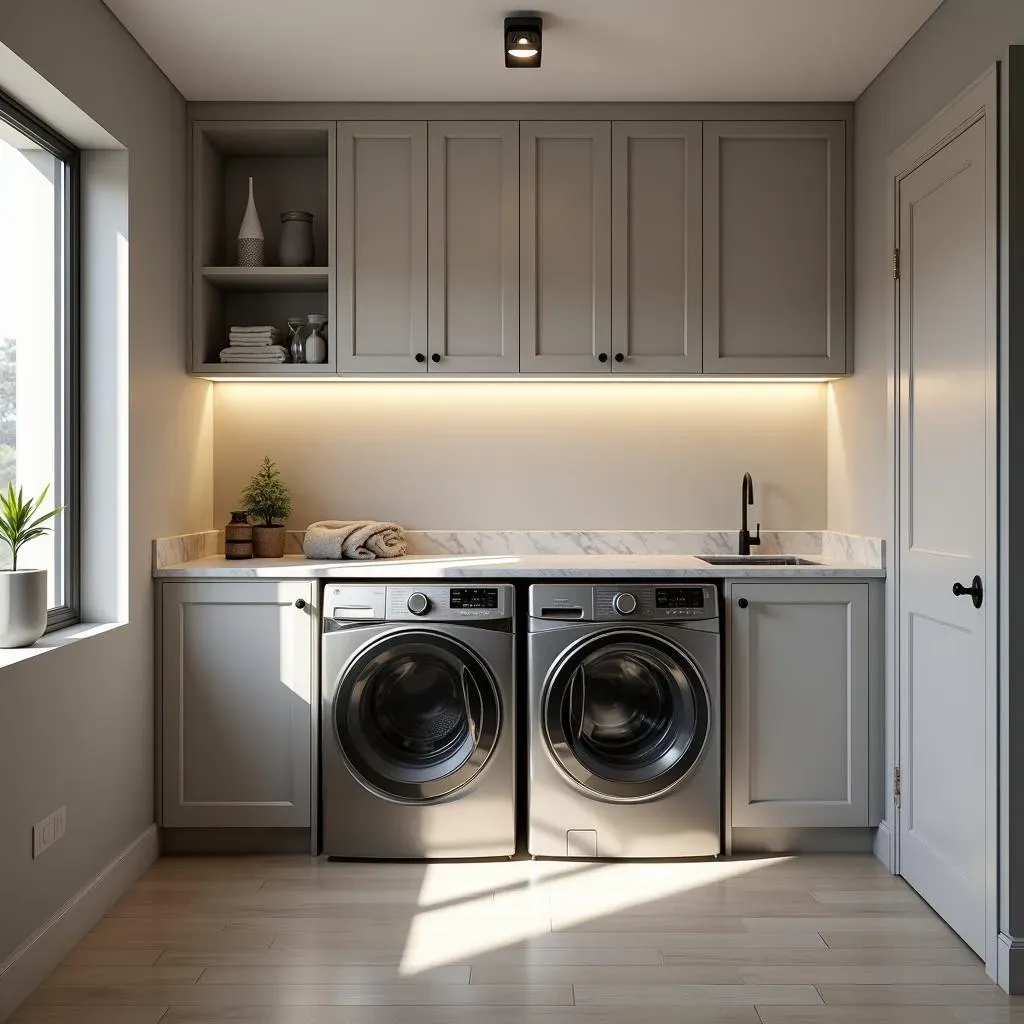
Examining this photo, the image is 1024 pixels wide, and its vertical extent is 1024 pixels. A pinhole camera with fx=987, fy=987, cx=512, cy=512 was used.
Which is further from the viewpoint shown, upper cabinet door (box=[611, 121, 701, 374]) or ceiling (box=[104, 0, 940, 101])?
upper cabinet door (box=[611, 121, 701, 374])

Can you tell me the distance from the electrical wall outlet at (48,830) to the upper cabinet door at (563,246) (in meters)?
1.95

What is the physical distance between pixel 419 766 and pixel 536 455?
1.26 m

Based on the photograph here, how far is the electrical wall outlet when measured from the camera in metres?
2.33

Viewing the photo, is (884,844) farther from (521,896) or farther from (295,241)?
(295,241)

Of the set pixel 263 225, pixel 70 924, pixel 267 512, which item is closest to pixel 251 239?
pixel 263 225

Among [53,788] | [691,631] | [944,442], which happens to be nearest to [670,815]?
[691,631]

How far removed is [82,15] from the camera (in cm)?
256

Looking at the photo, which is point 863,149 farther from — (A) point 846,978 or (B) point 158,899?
(B) point 158,899

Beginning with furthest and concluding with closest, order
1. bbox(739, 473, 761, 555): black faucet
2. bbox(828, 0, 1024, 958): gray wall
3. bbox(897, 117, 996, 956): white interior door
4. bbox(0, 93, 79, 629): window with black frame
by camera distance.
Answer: bbox(739, 473, 761, 555): black faucet < bbox(0, 93, 79, 629): window with black frame < bbox(897, 117, 996, 956): white interior door < bbox(828, 0, 1024, 958): gray wall

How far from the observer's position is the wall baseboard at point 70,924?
7.20ft

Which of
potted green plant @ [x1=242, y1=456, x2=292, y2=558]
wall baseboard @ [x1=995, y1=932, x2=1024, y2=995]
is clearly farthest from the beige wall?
wall baseboard @ [x1=995, y1=932, x2=1024, y2=995]

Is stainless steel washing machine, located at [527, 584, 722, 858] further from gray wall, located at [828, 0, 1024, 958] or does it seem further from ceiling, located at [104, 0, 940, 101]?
ceiling, located at [104, 0, 940, 101]

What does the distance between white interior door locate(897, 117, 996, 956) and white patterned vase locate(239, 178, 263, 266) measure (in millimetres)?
2120

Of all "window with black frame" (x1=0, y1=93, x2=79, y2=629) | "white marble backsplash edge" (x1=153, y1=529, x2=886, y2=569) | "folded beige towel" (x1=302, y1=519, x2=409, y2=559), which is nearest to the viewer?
"window with black frame" (x1=0, y1=93, x2=79, y2=629)
